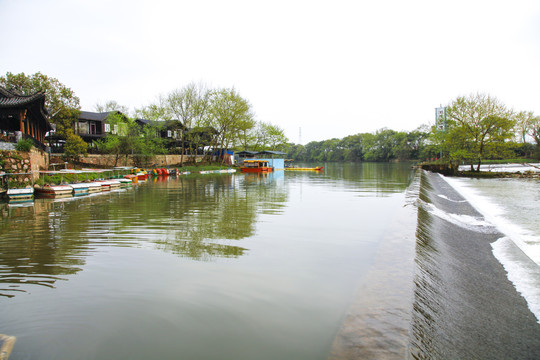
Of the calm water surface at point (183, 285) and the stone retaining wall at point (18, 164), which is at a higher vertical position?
the stone retaining wall at point (18, 164)

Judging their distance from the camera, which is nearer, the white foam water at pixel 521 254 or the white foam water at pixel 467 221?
the white foam water at pixel 521 254

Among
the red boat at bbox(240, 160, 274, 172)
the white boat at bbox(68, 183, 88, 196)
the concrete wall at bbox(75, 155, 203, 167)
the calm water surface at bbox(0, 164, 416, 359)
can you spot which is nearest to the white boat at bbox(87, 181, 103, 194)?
the white boat at bbox(68, 183, 88, 196)

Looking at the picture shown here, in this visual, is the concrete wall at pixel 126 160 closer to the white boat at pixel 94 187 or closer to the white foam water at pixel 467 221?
the white boat at pixel 94 187

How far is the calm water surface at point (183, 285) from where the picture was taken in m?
4.43

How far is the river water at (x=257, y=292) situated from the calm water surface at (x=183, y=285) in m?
0.03

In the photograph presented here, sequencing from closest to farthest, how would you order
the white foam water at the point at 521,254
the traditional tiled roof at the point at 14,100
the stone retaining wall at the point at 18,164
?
the white foam water at the point at 521,254, the stone retaining wall at the point at 18,164, the traditional tiled roof at the point at 14,100

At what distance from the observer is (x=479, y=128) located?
4131 cm

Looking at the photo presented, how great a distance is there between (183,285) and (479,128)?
4555cm

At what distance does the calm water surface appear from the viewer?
4.43m

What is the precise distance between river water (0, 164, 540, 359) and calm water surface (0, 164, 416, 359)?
0.03 m

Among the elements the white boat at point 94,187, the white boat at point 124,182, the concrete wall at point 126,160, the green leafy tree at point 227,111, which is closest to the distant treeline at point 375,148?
the green leafy tree at point 227,111

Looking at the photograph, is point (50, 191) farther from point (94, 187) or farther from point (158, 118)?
point (158, 118)

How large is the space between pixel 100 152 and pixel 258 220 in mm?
48973

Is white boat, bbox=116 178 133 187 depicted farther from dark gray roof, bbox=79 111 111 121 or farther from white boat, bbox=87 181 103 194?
dark gray roof, bbox=79 111 111 121
